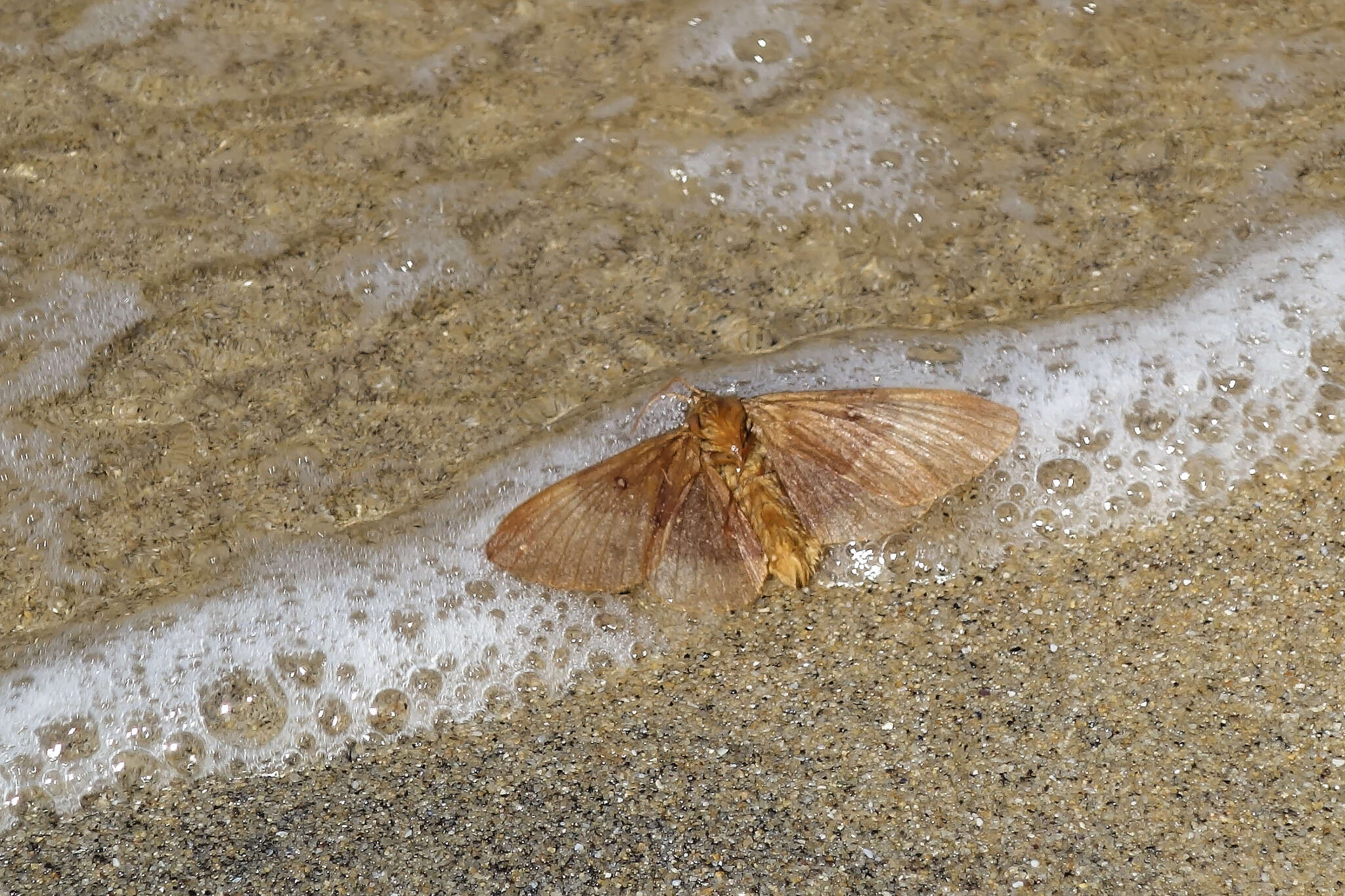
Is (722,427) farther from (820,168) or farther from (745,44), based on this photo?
(745,44)

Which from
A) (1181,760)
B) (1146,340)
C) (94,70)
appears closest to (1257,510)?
(1146,340)

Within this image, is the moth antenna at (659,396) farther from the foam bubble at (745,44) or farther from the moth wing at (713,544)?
the foam bubble at (745,44)

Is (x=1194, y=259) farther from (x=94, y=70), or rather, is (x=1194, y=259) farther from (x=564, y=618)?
(x=94, y=70)

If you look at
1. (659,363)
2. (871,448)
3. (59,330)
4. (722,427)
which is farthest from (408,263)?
(871,448)

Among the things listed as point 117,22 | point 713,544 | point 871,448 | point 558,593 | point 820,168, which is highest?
point 117,22

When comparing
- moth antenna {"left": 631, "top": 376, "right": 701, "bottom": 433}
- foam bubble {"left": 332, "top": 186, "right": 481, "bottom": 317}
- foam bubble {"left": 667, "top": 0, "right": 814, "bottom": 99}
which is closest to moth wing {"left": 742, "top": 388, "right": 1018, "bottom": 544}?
moth antenna {"left": 631, "top": 376, "right": 701, "bottom": 433}
